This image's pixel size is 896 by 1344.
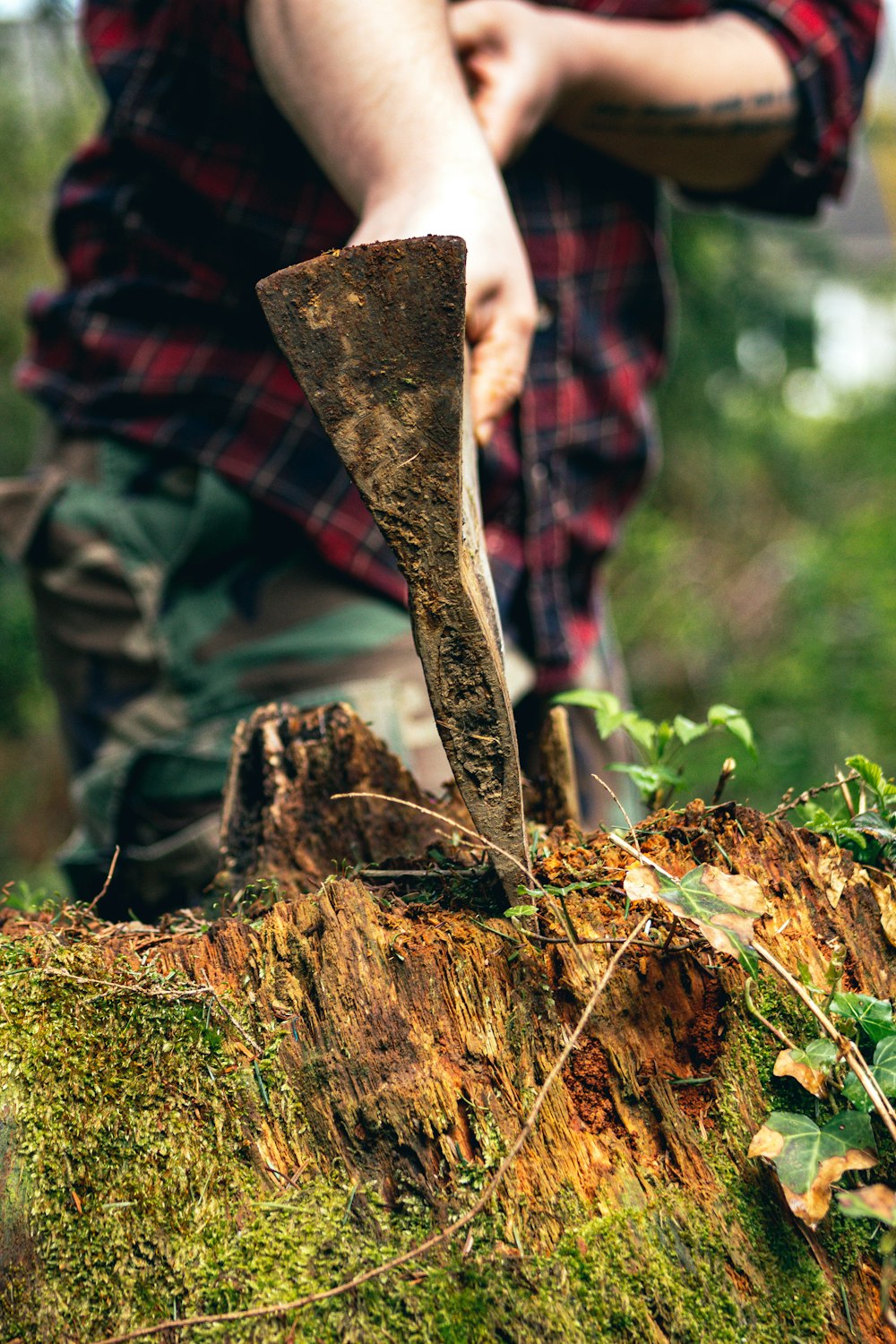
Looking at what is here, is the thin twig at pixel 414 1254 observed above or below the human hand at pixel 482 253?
below

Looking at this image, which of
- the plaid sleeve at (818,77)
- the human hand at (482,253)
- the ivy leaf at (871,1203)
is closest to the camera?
the ivy leaf at (871,1203)

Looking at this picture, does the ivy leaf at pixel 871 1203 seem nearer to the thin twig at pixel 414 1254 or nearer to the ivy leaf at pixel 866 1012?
the ivy leaf at pixel 866 1012

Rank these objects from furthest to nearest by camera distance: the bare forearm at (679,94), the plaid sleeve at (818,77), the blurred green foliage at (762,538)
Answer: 1. the blurred green foliage at (762,538)
2. the plaid sleeve at (818,77)
3. the bare forearm at (679,94)

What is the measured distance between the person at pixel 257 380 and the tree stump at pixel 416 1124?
88 centimetres

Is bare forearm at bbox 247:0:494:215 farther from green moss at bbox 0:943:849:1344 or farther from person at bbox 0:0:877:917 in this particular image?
green moss at bbox 0:943:849:1344

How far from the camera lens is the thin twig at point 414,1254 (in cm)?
95

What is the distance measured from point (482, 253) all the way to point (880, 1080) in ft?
3.48

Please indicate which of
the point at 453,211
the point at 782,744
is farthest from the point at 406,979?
the point at 782,744

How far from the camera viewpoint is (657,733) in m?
1.48

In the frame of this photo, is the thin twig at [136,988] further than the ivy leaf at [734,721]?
No

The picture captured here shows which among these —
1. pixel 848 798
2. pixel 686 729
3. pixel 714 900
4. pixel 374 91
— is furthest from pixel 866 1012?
pixel 374 91

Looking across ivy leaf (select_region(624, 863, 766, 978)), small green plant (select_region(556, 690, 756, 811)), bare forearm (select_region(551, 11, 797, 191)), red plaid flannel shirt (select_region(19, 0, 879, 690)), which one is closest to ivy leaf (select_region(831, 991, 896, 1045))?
ivy leaf (select_region(624, 863, 766, 978))

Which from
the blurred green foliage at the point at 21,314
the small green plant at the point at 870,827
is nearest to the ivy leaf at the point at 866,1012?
the small green plant at the point at 870,827

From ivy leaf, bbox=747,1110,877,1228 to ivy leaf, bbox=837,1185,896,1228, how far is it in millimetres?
47
